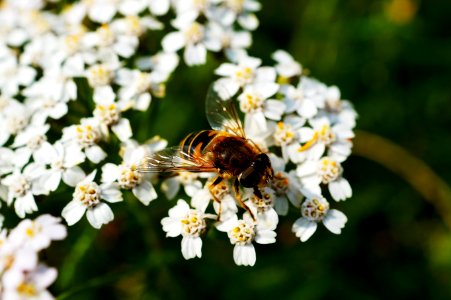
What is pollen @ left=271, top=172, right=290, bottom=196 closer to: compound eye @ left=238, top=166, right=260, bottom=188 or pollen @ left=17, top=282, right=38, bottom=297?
compound eye @ left=238, top=166, right=260, bottom=188

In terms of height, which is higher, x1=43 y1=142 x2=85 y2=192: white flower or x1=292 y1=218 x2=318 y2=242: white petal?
x1=292 y1=218 x2=318 y2=242: white petal

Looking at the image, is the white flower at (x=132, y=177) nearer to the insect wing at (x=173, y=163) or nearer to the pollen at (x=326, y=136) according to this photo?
the insect wing at (x=173, y=163)

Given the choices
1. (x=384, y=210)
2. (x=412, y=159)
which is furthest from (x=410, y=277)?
(x=412, y=159)

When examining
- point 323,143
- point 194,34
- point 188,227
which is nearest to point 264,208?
point 188,227

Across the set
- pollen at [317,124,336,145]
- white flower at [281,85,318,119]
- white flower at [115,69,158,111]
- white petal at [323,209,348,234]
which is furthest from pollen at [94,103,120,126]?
white petal at [323,209,348,234]

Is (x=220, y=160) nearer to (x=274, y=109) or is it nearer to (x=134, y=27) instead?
(x=274, y=109)

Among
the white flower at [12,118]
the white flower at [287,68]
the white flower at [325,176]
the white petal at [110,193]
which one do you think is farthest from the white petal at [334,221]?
the white flower at [12,118]
